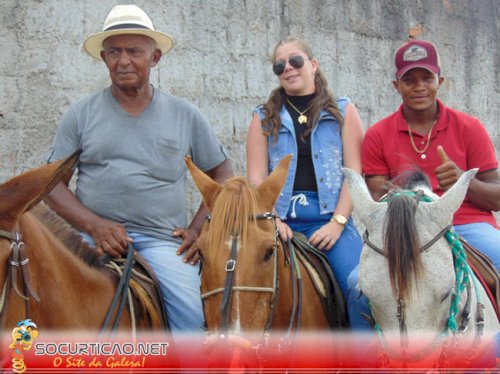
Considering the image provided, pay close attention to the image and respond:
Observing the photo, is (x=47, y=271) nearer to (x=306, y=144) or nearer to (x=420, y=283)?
(x=420, y=283)

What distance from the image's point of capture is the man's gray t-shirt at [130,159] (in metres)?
4.01

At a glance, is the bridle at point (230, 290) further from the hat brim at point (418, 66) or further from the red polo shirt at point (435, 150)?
the hat brim at point (418, 66)

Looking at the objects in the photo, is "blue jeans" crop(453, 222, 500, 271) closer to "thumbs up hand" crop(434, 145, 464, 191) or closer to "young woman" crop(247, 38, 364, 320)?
"thumbs up hand" crop(434, 145, 464, 191)

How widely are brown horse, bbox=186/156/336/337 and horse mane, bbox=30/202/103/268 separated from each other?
0.61m

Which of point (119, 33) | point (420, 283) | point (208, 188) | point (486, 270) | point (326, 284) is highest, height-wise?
point (119, 33)

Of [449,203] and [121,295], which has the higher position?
[449,203]

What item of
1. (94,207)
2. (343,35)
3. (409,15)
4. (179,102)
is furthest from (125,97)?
(409,15)

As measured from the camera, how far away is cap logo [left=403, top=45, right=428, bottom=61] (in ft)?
13.0

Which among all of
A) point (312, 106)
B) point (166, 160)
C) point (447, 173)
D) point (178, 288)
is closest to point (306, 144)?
point (312, 106)

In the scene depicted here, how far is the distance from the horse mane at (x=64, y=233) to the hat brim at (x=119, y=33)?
4.00 ft

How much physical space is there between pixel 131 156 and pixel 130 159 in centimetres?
2

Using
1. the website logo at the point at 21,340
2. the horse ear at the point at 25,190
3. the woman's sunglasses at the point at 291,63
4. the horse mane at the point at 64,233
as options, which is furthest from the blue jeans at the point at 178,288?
the woman's sunglasses at the point at 291,63

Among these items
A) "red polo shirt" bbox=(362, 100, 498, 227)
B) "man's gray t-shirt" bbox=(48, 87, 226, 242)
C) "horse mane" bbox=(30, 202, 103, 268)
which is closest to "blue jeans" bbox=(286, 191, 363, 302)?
"red polo shirt" bbox=(362, 100, 498, 227)

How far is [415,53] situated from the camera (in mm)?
3984
